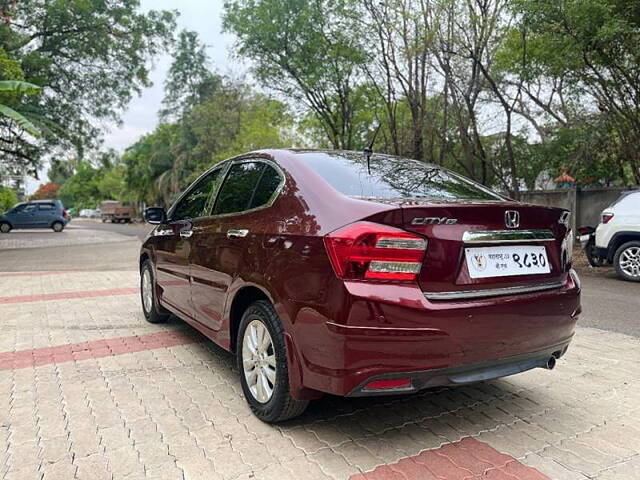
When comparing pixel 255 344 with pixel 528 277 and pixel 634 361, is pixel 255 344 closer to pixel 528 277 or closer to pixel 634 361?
pixel 528 277

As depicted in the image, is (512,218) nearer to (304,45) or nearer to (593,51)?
→ (593,51)

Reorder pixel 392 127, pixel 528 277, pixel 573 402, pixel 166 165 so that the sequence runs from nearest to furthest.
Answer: pixel 528 277, pixel 573 402, pixel 392 127, pixel 166 165

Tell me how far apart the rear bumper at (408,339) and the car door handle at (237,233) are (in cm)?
81

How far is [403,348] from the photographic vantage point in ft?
7.79

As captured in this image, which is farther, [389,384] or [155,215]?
[155,215]

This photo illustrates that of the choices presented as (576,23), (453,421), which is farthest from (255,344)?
(576,23)

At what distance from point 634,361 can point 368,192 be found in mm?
2956

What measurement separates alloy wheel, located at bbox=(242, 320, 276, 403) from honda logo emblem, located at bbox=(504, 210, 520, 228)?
1.47 metres

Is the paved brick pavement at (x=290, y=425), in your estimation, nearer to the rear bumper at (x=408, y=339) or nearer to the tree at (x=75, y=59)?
the rear bumper at (x=408, y=339)

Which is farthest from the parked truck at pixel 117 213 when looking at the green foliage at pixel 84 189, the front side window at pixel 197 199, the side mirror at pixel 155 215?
the front side window at pixel 197 199

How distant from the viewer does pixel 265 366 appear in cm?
299

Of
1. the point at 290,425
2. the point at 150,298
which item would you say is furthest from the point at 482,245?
the point at 150,298

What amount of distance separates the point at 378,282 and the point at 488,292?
0.63m

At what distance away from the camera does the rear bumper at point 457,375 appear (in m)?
2.42
